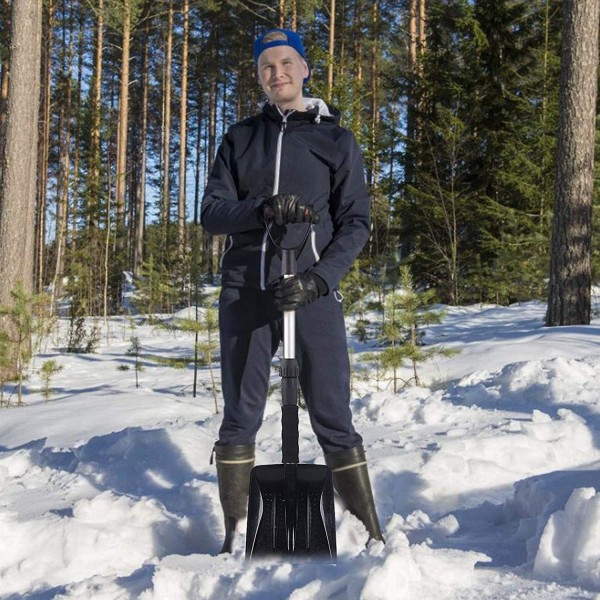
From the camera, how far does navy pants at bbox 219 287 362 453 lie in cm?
233

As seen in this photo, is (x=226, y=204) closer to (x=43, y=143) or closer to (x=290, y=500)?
(x=290, y=500)

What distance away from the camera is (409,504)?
2.85 metres

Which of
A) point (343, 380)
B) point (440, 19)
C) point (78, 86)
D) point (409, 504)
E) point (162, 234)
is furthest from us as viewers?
point (78, 86)

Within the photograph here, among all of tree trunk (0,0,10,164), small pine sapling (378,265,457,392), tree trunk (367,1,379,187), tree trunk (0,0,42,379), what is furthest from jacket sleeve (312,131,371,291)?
tree trunk (367,1,379,187)

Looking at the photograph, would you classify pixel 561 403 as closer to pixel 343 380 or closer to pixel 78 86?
pixel 343 380

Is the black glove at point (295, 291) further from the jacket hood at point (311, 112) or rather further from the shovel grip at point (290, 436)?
the jacket hood at point (311, 112)

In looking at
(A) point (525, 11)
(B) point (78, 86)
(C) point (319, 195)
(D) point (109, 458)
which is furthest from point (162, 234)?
(C) point (319, 195)

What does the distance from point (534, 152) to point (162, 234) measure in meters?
13.0

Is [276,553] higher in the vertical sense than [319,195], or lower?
lower

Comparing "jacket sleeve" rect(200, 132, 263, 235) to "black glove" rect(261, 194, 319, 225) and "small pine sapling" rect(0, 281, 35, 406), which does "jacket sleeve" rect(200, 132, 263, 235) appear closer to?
"black glove" rect(261, 194, 319, 225)

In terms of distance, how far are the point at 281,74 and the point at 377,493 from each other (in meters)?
1.99

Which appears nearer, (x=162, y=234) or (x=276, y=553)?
(x=276, y=553)

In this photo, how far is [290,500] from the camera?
6.93ft

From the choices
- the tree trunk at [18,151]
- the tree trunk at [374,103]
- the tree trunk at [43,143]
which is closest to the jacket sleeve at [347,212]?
the tree trunk at [18,151]
